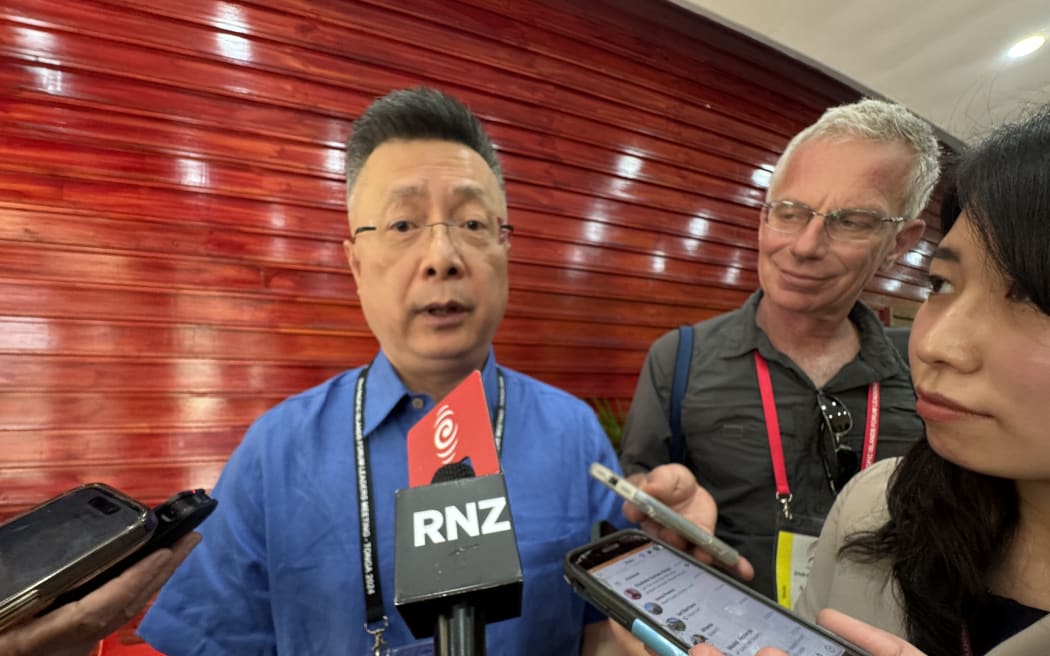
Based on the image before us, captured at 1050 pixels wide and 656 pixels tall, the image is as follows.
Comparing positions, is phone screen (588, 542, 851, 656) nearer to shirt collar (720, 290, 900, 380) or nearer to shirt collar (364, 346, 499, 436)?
shirt collar (364, 346, 499, 436)

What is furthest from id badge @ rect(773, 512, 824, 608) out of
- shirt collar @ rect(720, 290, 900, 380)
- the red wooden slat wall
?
the red wooden slat wall

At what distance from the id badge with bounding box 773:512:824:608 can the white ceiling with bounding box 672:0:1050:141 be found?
2.53 metres

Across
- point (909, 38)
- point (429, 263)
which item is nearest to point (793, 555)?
point (429, 263)

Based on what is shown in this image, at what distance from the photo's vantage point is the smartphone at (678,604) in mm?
632

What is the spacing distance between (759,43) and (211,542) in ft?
12.6

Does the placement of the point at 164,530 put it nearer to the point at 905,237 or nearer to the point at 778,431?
the point at 778,431

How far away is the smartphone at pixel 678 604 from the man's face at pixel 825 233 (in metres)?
0.85

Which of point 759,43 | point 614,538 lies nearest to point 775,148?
point 759,43

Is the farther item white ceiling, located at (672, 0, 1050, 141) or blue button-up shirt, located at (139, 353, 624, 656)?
white ceiling, located at (672, 0, 1050, 141)

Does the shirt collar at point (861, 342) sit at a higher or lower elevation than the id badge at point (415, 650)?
higher

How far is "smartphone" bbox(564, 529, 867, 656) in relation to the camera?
63 cm

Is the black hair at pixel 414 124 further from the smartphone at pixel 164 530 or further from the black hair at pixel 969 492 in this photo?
the black hair at pixel 969 492

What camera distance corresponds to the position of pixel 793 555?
1.21 meters

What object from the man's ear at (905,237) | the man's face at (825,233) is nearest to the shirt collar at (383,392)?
the man's face at (825,233)
